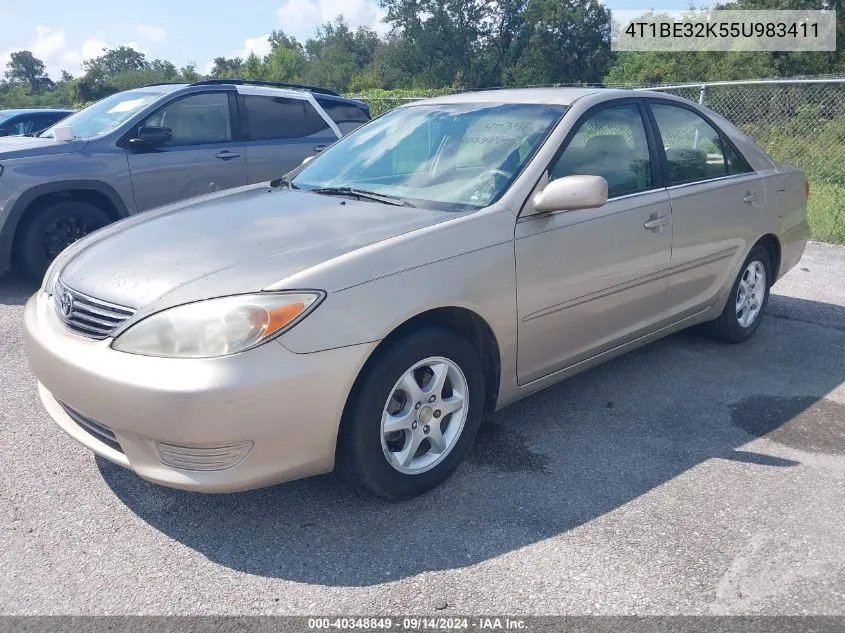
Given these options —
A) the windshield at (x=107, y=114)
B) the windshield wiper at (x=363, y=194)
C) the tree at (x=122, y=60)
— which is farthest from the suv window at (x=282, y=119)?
the tree at (x=122, y=60)

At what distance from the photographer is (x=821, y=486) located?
3.29m

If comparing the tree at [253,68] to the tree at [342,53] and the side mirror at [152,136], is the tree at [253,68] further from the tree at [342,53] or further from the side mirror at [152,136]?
the side mirror at [152,136]

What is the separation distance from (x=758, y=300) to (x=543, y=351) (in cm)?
243

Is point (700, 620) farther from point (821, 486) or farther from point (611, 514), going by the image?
point (821, 486)

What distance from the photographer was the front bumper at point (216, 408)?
252 centimetres

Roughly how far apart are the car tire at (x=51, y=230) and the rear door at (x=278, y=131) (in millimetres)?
1543

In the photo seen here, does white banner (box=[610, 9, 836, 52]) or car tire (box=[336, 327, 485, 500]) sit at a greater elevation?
white banner (box=[610, 9, 836, 52])

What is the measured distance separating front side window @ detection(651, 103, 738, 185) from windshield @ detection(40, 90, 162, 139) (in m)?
4.72

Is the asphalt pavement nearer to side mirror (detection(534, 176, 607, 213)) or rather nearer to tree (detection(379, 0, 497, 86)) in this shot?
side mirror (detection(534, 176, 607, 213))

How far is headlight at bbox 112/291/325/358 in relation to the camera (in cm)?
258

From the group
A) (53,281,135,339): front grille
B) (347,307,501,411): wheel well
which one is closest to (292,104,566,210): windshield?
(347,307,501,411): wheel well

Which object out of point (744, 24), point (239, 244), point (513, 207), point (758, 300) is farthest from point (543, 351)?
point (744, 24)

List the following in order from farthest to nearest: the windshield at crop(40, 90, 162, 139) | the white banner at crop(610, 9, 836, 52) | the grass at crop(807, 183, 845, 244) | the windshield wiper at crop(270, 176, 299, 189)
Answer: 1. the white banner at crop(610, 9, 836, 52)
2. the grass at crop(807, 183, 845, 244)
3. the windshield at crop(40, 90, 162, 139)
4. the windshield wiper at crop(270, 176, 299, 189)

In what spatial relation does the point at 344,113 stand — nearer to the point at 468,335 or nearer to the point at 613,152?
the point at 613,152
